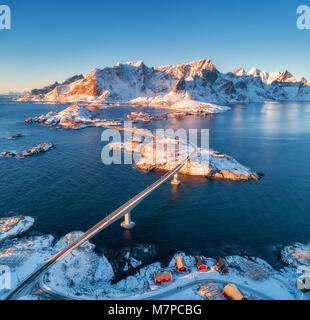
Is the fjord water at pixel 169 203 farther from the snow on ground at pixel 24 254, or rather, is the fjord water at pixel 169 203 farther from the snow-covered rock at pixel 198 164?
the snow-covered rock at pixel 198 164

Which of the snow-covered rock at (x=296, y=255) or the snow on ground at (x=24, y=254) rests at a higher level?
the snow on ground at (x=24, y=254)

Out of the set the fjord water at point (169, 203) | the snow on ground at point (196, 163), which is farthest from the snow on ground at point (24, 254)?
the snow on ground at point (196, 163)

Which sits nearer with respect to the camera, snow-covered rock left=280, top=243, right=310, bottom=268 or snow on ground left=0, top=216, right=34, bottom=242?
snow-covered rock left=280, top=243, right=310, bottom=268

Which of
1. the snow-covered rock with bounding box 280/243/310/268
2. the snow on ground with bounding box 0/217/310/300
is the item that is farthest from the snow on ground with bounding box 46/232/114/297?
the snow-covered rock with bounding box 280/243/310/268

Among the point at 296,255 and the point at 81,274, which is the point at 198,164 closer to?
the point at 296,255

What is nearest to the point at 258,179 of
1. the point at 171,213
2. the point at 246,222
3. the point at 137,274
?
the point at 246,222

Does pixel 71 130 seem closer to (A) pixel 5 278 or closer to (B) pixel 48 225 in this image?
(B) pixel 48 225

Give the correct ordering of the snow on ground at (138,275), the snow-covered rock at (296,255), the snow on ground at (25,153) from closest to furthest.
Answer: the snow on ground at (138,275) < the snow-covered rock at (296,255) < the snow on ground at (25,153)

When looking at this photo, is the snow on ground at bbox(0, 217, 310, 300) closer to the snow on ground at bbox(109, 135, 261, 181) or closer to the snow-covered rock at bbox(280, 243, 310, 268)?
the snow-covered rock at bbox(280, 243, 310, 268)

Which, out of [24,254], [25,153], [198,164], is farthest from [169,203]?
[25,153]

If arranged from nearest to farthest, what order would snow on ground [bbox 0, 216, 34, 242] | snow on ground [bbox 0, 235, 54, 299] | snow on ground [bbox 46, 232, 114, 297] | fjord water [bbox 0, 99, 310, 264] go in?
snow on ground [bbox 46, 232, 114, 297] < snow on ground [bbox 0, 235, 54, 299] < snow on ground [bbox 0, 216, 34, 242] < fjord water [bbox 0, 99, 310, 264]
